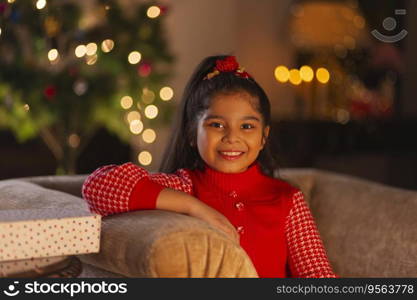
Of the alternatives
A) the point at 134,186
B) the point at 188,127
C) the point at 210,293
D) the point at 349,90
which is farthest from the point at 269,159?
the point at 349,90

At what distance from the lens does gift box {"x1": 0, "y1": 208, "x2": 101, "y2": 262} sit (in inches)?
62.7

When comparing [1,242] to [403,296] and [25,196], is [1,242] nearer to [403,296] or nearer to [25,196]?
[25,196]

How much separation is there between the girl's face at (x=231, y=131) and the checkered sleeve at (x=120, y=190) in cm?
24

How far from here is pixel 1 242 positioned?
1584mm

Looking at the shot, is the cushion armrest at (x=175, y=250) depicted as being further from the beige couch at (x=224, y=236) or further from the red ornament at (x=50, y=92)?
the red ornament at (x=50, y=92)

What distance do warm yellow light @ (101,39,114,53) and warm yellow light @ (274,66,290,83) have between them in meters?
1.44

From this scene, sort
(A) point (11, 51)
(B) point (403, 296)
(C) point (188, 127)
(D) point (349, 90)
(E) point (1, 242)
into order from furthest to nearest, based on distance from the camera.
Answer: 1. (D) point (349, 90)
2. (A) point (11, 51)
3. (C) point (188, 127)
4. (B) point (403, 296)
5. (E) point (1, 242)

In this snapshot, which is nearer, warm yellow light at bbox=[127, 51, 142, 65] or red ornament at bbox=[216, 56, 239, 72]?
red ornament at bbox=[216, 56, 239, 72]

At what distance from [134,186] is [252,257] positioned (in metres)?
0.39

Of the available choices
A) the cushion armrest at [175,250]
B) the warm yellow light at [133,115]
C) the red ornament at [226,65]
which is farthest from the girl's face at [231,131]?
the warm yellow light at [133,115]

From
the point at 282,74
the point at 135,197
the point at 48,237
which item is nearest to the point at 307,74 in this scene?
the point at 282,74

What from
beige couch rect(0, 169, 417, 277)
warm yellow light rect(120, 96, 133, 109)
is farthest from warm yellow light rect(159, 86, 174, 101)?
beige couch rect(0, 169, 417, 277)

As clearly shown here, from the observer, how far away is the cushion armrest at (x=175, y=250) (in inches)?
63.1

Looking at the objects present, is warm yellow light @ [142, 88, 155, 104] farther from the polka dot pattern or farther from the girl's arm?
the polka dot pattern
